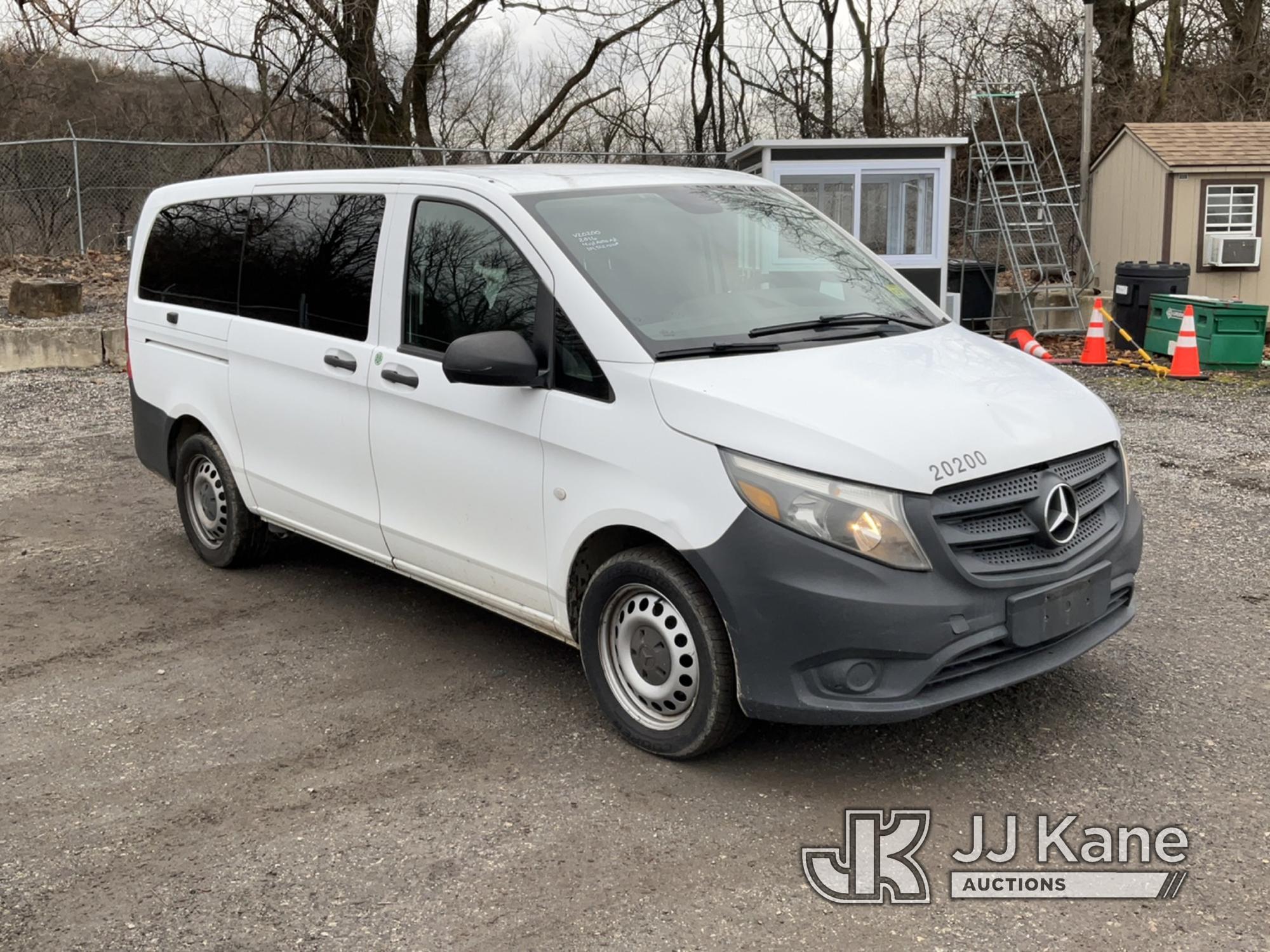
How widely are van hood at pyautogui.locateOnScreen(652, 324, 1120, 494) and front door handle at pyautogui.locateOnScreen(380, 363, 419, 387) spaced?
45.0 inches

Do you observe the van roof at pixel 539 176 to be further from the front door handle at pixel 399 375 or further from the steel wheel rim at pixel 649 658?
the steel wheel rim at pixel 649 658

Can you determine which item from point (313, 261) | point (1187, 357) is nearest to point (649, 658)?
point (313, 261)

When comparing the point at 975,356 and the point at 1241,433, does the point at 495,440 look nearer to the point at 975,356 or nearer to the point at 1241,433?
the point at 975,356

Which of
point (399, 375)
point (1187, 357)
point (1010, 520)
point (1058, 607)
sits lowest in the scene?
point (1058, 607)

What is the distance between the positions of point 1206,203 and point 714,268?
13.5 metres

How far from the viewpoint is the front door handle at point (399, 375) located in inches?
186

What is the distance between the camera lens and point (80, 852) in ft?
11.9

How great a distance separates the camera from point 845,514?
3.63m

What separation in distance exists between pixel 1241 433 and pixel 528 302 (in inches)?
289

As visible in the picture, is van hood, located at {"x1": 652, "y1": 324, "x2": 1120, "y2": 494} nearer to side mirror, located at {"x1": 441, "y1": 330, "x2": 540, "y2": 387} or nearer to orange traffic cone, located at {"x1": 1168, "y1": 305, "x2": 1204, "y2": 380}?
side mirror, located at {"x1": 441, "y1": 330, "x2": 540, "y2": 387}

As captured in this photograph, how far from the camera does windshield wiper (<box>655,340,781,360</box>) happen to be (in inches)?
161

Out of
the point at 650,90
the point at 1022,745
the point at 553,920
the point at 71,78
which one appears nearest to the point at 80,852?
the point at 553,920

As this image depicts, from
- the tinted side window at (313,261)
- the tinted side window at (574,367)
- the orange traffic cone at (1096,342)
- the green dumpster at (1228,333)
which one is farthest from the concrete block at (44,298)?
the green dumpster at (1228,333)

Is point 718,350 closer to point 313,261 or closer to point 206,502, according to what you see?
point 313,261
